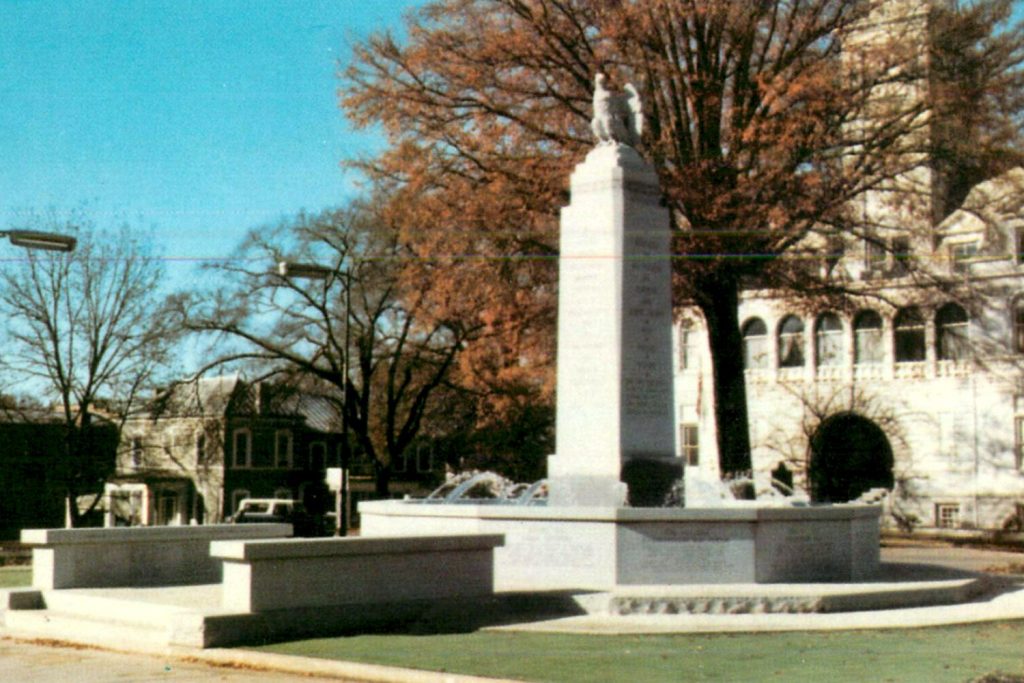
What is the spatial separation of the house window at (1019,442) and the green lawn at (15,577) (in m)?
40.1

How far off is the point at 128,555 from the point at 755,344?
4976cm

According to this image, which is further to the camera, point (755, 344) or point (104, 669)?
point (755, 344)

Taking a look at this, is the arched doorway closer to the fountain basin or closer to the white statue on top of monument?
the white statue on top of monument

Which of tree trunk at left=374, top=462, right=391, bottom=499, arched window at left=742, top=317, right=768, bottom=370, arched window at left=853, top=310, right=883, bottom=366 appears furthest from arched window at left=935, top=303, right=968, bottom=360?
tree trunk at left=374, top=462, right=391, bottom=499

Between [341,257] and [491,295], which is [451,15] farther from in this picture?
[341,257]

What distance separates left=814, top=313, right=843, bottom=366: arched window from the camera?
207 feet

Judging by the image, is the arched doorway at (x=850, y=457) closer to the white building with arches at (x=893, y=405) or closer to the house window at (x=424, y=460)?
the white building with arches at (x=893, y=405)

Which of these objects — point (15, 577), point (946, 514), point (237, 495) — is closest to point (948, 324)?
point (946, 514)

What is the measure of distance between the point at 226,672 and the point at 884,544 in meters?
30.5

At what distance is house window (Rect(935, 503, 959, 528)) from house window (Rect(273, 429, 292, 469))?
109 ft

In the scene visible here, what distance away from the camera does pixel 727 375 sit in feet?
114

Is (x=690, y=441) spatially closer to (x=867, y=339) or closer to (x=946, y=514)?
(x=867, y=339)

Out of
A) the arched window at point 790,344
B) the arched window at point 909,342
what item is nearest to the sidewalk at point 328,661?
the arched window at point 909,342

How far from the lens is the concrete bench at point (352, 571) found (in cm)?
1468
